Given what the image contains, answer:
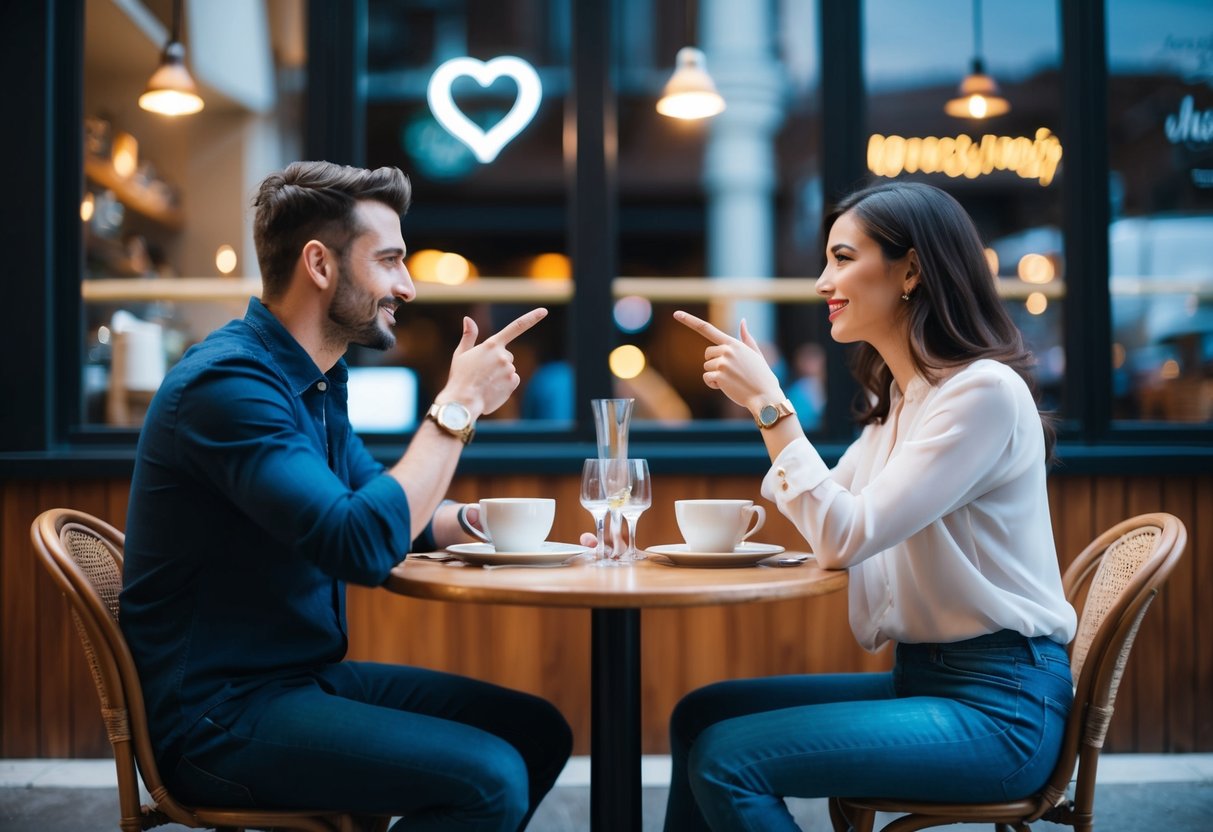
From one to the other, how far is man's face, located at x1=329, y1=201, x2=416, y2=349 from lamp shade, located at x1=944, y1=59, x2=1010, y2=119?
334 cm

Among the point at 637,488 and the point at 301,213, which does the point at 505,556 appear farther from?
the point at 301,213

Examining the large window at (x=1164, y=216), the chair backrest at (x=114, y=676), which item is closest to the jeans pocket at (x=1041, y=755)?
the chair backrest at (x=114, y=676)

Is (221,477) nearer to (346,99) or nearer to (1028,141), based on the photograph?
(346,99)

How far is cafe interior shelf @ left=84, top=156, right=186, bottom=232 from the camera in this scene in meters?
3.95

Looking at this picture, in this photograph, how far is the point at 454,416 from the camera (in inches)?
62.1

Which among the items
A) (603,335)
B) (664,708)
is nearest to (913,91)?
(603,335)

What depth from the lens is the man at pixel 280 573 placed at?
4.66ft

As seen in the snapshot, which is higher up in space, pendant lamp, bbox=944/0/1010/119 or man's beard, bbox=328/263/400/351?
pendant lamp, bbox=944/0/1010/119

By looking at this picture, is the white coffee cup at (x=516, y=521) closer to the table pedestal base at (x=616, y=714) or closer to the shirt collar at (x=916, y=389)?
the table pedestal base at (x=616, y=714)

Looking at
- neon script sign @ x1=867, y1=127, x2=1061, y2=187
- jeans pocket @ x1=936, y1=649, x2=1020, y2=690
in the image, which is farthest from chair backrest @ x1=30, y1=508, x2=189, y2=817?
neon script sign @ x1=867, y1=127, x2=1061, y2=187

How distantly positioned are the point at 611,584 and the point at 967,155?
4.32m

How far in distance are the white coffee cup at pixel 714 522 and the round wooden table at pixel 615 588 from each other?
62 millimetres

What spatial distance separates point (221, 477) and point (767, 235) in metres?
8.09

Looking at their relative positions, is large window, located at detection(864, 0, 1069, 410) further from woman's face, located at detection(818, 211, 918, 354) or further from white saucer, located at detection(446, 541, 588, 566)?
white saucer, located at detection(446, 541, 588, 566)
